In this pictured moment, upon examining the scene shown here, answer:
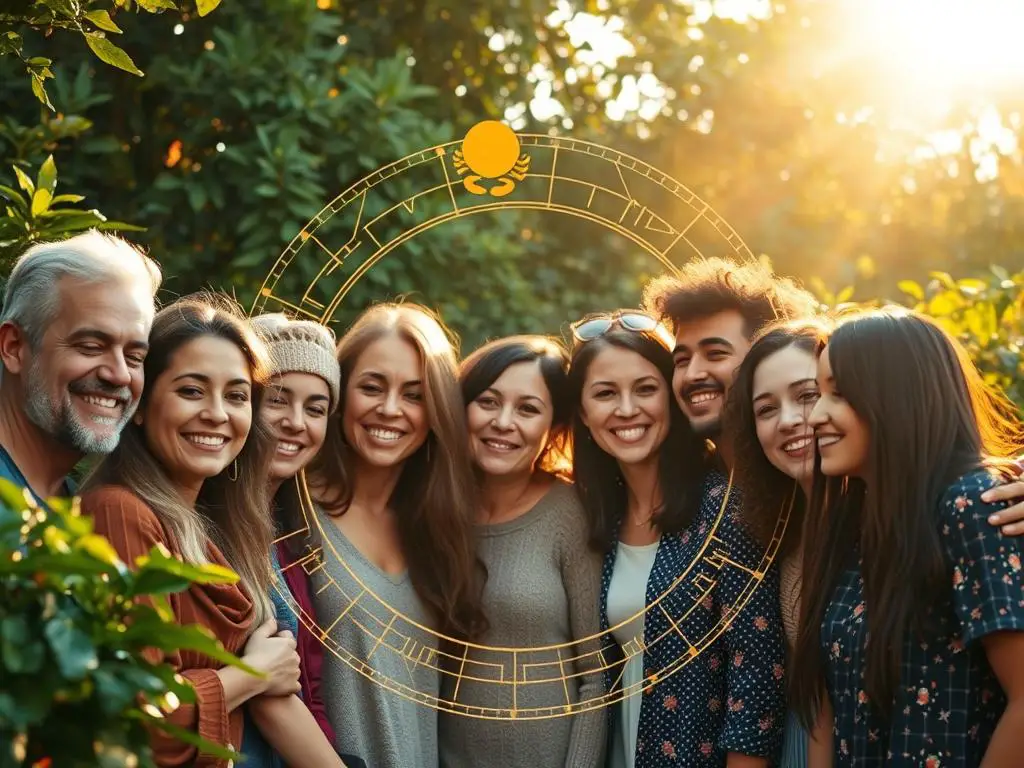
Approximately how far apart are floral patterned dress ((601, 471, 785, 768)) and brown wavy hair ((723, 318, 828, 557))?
0.27 ft

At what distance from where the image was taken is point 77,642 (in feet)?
7.05

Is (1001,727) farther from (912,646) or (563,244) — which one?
(563,244)

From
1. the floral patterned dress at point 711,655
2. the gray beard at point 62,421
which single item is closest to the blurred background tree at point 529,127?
the gray beard at point 62,421

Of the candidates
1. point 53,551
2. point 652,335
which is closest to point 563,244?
point 652,335

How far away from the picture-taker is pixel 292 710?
11.8ft

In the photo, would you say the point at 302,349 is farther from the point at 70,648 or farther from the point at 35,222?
the point at 70,648

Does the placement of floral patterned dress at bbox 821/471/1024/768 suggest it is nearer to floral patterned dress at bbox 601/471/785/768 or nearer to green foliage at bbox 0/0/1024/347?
floral patterned dress at bbox 601/471/785/768

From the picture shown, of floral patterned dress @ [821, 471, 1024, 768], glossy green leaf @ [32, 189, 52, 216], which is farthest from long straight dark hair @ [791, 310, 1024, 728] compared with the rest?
glossy green leaf @ [32, 189, 52, 216]

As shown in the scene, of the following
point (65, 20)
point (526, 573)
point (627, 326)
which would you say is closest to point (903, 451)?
point (627, 326)

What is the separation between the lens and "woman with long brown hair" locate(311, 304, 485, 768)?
3.93 meters

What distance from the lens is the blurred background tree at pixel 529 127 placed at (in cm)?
554

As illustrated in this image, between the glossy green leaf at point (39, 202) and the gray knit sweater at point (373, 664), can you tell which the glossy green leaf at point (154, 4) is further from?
the gray knit sweater at point (373, 664)

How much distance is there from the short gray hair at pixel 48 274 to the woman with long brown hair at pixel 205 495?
0.21 meters

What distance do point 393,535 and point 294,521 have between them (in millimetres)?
313
